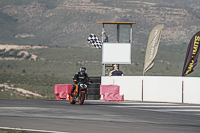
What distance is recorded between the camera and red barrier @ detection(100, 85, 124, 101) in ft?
73.6

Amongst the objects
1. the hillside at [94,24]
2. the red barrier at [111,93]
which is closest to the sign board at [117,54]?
the red barrier at [111,93]

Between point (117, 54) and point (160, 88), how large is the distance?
9.39 meters

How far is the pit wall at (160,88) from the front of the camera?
21516mm

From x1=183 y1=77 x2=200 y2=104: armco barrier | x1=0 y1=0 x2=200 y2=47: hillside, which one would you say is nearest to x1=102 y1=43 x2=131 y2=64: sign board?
x1=183 y1=77 x2=200 y2=104: armco barrier

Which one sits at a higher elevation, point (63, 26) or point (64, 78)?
point (63, 26)

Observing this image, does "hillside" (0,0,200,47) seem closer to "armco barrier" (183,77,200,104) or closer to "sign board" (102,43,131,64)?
"sign board" (102,43,131,64)

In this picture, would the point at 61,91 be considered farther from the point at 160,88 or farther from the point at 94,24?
the point at 94,24

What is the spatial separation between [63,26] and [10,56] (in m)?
78.6

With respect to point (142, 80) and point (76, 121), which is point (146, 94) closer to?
point (142, 80)

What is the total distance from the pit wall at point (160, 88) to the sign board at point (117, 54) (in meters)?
6.96

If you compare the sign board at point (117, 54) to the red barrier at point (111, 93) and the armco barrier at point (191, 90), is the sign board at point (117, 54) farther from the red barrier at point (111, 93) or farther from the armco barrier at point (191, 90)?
the armco barrier at point (191, 90)

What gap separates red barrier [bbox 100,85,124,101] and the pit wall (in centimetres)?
138

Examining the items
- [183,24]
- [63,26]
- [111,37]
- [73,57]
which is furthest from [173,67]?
[63,26]

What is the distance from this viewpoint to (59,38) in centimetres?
17775
